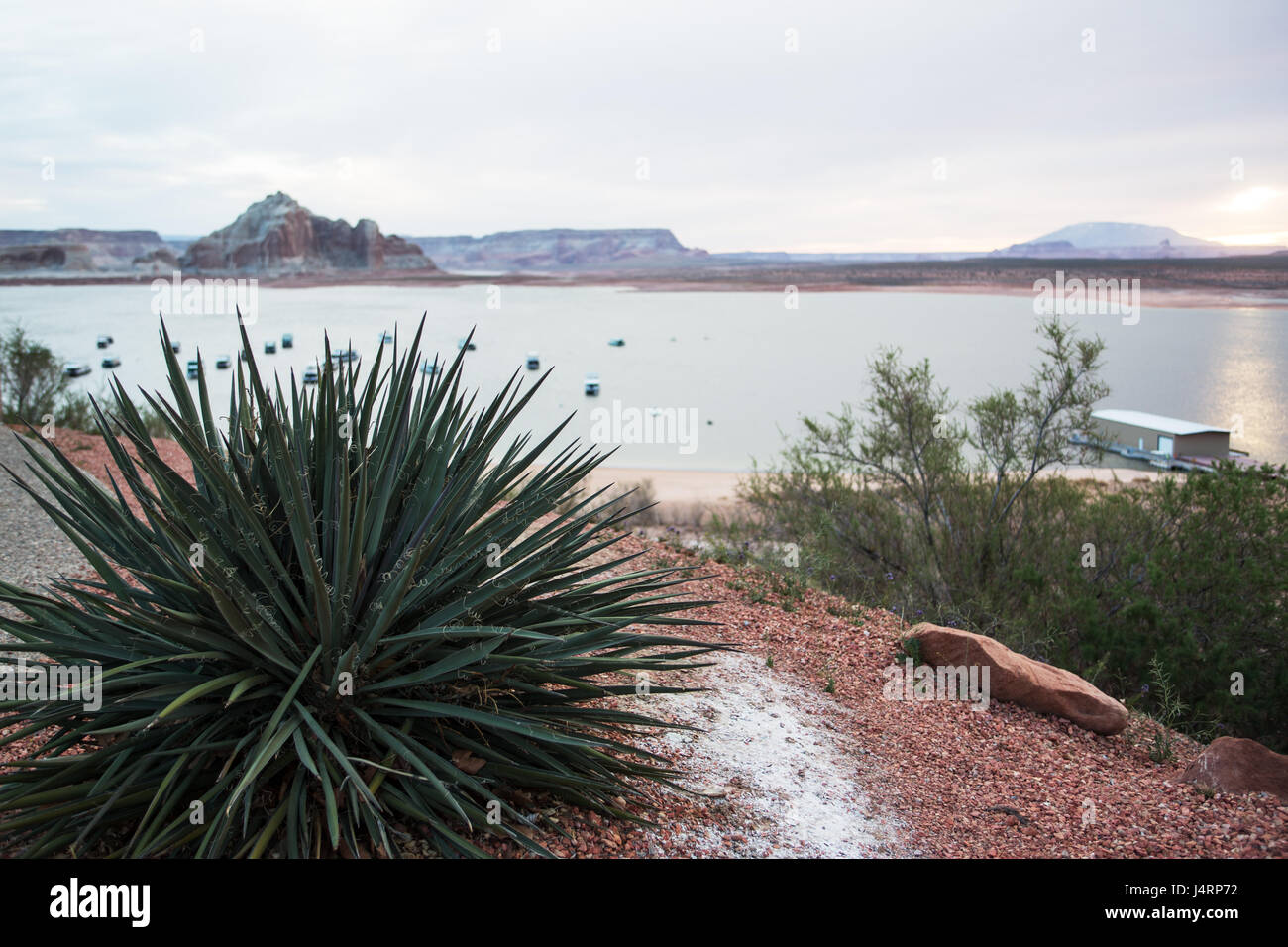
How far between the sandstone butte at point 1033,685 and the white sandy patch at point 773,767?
120cm

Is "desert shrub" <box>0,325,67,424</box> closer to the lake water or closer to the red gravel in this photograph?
the lake water

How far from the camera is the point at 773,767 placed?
4516 mm

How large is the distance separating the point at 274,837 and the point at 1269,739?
918 centimetres

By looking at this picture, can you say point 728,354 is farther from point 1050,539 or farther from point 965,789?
point 965,789

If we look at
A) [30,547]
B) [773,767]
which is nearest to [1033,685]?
[773,767]

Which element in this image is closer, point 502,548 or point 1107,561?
point 502,548

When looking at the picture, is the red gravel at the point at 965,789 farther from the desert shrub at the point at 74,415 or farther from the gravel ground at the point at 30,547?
the desert shrub at the point at 74,415

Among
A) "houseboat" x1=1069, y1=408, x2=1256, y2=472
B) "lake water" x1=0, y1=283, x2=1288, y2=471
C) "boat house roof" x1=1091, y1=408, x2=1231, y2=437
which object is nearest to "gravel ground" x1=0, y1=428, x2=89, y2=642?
"lake water" x1=0, y1=283, x2=1288, y2=471

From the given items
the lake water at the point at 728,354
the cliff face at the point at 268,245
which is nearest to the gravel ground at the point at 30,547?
the lake water at the point at 728,354

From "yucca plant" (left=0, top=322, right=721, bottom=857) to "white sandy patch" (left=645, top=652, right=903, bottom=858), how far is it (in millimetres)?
633

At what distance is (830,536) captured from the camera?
483 inches

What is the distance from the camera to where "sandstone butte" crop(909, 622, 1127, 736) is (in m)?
5.74
